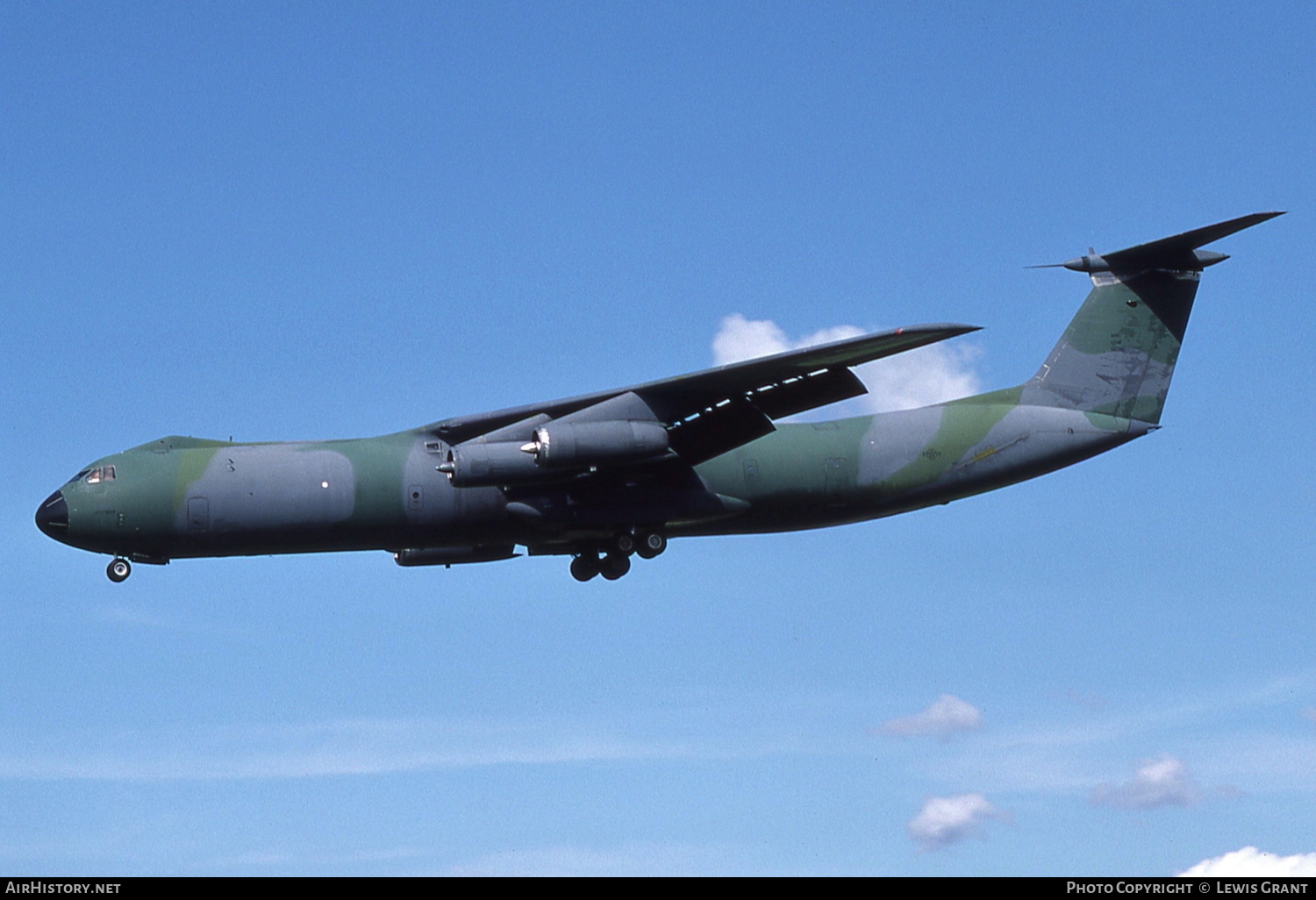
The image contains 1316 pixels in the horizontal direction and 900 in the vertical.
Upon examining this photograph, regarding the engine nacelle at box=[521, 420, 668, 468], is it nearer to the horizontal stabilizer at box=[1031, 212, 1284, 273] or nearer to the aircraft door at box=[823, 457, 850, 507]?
the aircraft door at box=[823, 457, 850, 507]

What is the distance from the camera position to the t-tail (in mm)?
26688

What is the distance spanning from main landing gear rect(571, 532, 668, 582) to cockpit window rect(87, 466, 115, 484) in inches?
277

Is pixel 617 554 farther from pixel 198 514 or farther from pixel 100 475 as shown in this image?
pixel 100 475

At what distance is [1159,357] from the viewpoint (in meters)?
27.2

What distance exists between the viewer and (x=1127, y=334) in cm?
2714

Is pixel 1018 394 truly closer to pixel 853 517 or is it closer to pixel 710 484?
pixel 853 517

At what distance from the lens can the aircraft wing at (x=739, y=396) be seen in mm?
22469

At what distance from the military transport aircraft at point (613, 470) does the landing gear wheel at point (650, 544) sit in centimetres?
3

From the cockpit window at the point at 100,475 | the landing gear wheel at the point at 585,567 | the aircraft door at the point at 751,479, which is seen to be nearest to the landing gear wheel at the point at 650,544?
the landing gear wheel at the point at 585,567

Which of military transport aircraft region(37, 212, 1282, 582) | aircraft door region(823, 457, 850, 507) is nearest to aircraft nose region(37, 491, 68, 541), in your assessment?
military transport aircraft region(37, 212, 1282, 582)

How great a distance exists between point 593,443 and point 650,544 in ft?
8.44

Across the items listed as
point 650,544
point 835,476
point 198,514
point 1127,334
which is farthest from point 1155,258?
point 198,514

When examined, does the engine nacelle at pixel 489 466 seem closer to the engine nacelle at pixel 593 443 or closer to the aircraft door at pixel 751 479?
the engine nacelle at pixel 593 443
